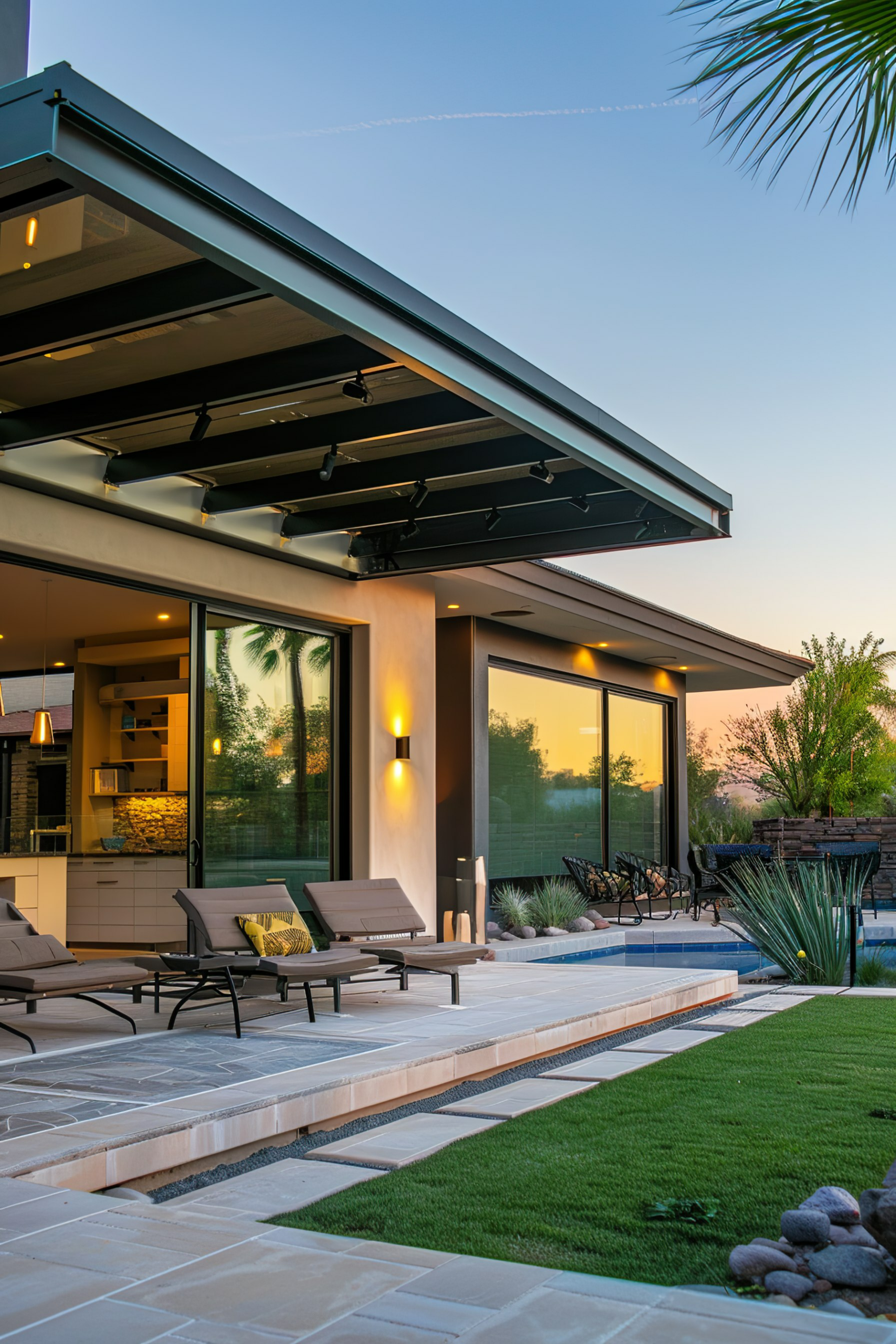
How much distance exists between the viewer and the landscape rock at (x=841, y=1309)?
2.56 metres

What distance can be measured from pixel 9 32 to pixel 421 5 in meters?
6.19

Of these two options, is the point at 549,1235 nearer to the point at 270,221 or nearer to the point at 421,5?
the point at 270,221

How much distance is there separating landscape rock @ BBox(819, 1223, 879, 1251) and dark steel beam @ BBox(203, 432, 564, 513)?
460 cm

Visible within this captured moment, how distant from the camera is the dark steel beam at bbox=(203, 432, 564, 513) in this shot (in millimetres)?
7164

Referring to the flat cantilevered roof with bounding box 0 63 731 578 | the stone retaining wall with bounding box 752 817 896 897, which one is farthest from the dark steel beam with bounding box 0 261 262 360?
the stone retaining wall with bounding box 752 817 896 897

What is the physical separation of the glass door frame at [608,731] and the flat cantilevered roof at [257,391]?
4.97 m

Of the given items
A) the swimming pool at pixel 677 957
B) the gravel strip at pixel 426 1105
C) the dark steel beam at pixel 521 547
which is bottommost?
the swimming pool at pixel 677 957

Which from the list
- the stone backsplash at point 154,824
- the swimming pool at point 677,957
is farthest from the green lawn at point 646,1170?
the stone backsplash at point 154,824

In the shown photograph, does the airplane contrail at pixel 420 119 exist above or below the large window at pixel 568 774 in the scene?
above

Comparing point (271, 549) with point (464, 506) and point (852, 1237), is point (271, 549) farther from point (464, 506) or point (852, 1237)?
point (852, 1237)

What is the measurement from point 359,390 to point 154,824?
8.38 m

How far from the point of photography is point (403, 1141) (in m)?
4.25

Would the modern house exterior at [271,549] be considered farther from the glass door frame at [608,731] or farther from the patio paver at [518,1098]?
the patio paver at [518,1098]

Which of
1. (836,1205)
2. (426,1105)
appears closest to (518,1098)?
(426,1105)
